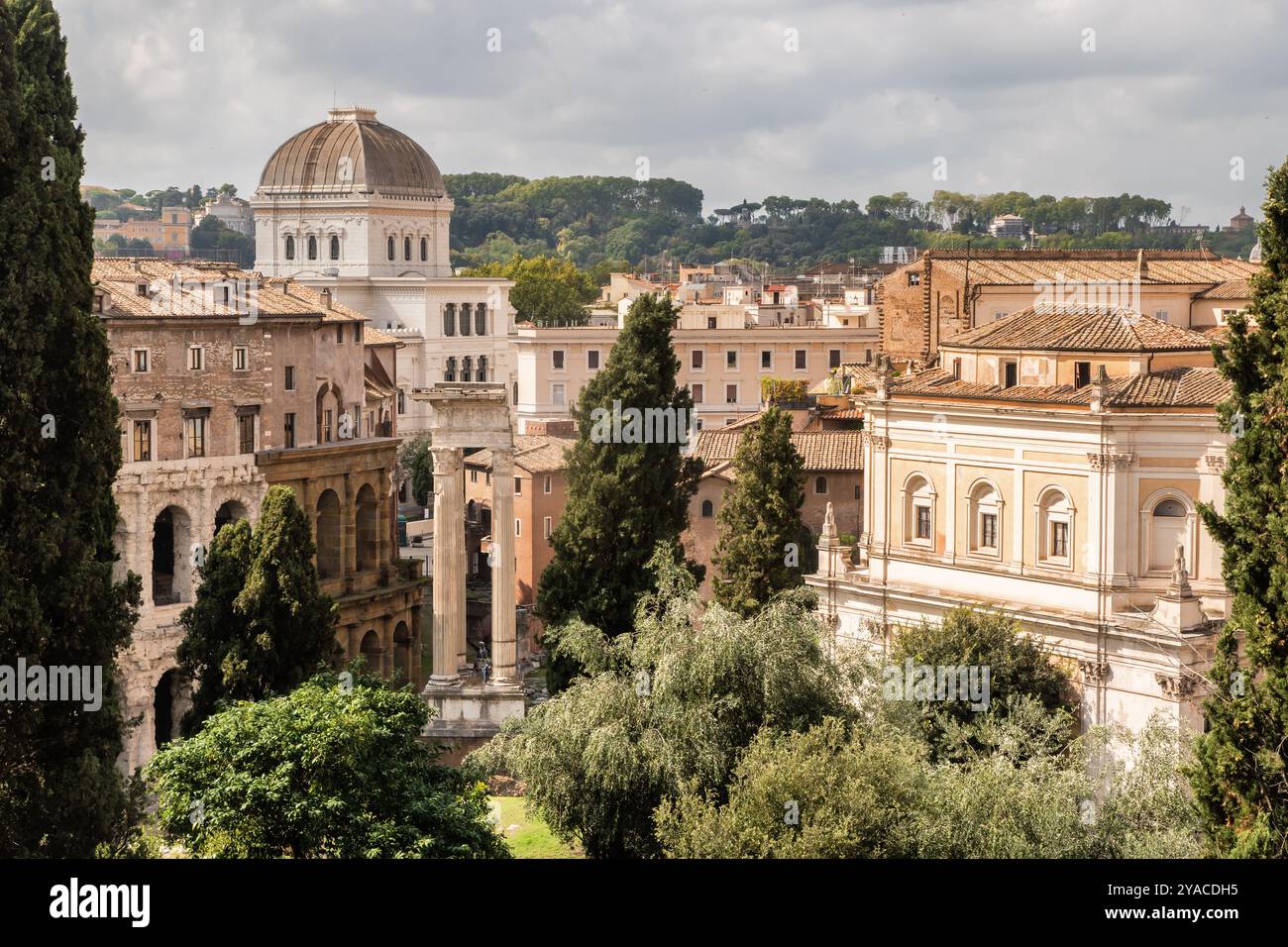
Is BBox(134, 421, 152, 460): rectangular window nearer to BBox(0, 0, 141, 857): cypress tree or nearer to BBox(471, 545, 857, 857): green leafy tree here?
BBox(471, 545, 857, 857): green leafy tree

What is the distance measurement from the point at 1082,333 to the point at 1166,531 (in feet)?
14.7

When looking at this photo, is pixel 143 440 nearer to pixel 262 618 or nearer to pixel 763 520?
pixel 262 618

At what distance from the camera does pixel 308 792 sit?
21203 millimetres

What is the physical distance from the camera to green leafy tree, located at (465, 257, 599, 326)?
10888cm

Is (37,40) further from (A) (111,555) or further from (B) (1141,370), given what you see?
(B) (1141,370)

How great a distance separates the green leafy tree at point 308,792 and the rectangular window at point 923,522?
16.0 m

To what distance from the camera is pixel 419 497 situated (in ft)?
238

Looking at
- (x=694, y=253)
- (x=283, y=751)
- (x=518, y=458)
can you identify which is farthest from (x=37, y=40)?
(x=694, y=253)

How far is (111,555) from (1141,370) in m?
19.8

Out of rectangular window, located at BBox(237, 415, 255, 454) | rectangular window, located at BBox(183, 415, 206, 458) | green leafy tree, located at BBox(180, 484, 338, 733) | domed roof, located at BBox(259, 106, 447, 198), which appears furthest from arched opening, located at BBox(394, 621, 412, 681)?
domed roof, located at BBox(259, 106, 447, 198)

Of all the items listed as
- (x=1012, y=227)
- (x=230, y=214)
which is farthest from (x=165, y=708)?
(x=230, y=214)

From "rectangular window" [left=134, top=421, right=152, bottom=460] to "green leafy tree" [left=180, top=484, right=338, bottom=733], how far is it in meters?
5.72

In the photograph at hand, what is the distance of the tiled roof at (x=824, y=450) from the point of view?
4953cm

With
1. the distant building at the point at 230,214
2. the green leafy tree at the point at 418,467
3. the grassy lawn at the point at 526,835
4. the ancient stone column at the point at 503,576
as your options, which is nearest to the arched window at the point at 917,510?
the ancient stone column at the point at 503,576
